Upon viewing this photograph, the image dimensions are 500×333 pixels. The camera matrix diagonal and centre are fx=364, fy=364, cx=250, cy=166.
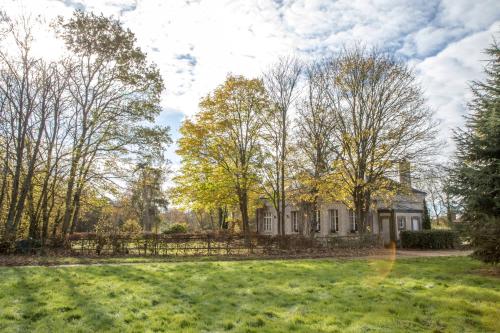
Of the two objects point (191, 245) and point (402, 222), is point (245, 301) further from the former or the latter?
point (402, 222)

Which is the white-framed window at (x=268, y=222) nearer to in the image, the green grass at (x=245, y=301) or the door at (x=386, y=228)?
the door at (x=386, y=228)

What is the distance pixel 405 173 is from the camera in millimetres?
22609

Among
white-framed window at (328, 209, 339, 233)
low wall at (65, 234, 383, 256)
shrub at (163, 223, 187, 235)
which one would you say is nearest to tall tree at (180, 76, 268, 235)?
low wall at (65, 234, 383, 256)

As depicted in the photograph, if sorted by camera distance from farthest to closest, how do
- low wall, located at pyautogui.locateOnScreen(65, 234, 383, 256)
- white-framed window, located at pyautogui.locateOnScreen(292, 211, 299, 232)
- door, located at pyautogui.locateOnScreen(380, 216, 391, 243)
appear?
1. white-framed window, located at pyautogui.locateOnScreen(292, 211, 299, 232)
2. door, located at pyautogui.locateOnScreen(380, 216, 391, 243)
3. low wall, located at pyautogui.locateOnScreen(65, 234, 383, 256)

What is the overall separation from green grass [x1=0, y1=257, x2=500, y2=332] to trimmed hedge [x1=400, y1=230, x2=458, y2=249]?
15.6m

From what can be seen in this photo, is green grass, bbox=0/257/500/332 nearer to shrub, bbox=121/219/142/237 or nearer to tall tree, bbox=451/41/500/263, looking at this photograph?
tall tree, bbox=451/41/500/263

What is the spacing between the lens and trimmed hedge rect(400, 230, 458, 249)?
26156mm

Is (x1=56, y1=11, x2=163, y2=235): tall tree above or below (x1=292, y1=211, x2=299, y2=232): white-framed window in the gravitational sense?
above

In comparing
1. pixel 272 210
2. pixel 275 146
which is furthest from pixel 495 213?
pixel 272 210

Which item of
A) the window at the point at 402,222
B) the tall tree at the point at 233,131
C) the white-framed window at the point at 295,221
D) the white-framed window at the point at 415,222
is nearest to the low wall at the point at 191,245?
the tall tree at the point at 233,131

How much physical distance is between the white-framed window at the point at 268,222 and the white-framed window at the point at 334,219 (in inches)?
328

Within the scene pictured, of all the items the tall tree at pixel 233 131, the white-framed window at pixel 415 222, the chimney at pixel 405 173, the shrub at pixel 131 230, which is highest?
the tall tree at pixel 233 131

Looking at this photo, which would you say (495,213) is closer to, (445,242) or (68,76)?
(445,242)

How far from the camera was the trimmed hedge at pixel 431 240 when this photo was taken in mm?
26156
